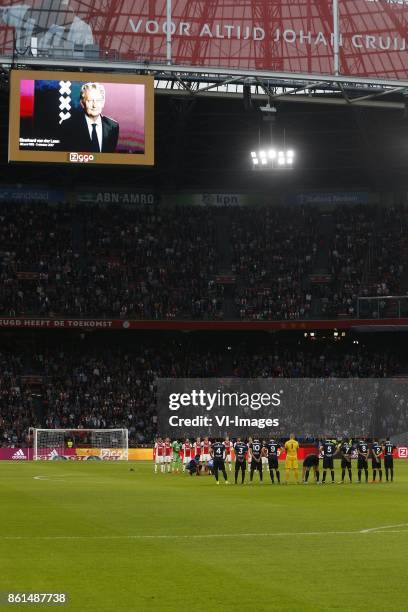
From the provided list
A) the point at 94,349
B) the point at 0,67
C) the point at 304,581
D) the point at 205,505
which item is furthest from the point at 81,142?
the point at 304,581

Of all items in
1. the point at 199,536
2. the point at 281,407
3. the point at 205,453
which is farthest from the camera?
the point at 281,407

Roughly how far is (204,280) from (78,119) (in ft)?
88.7

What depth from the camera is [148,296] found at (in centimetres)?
7019

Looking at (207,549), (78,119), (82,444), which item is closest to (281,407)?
(82,444)

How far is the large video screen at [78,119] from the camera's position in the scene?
4572 cm

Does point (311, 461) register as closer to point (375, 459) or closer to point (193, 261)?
point (375, 459)

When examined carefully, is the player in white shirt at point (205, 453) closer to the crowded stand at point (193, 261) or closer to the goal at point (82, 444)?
the goal at point (82, 444)

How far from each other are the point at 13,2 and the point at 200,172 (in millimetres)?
28608

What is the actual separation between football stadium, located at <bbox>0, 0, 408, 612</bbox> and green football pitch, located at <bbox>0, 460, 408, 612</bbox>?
7.1 inches

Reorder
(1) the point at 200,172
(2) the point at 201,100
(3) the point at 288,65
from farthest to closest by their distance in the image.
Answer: (1) the point at 200,172
(2) the point at 201,100
(3) the point at 288,65

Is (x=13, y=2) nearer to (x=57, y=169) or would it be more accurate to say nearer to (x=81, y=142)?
(x=81, y=142)

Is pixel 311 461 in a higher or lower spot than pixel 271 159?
lower

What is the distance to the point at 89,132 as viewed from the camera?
45.9 m

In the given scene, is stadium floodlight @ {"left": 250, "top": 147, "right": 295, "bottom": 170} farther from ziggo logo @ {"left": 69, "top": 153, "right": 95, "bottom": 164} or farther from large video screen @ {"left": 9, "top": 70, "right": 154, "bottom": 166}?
ziggo logo @ {"left": 69, "top": 153, "right": 95, "bottom": 164}
